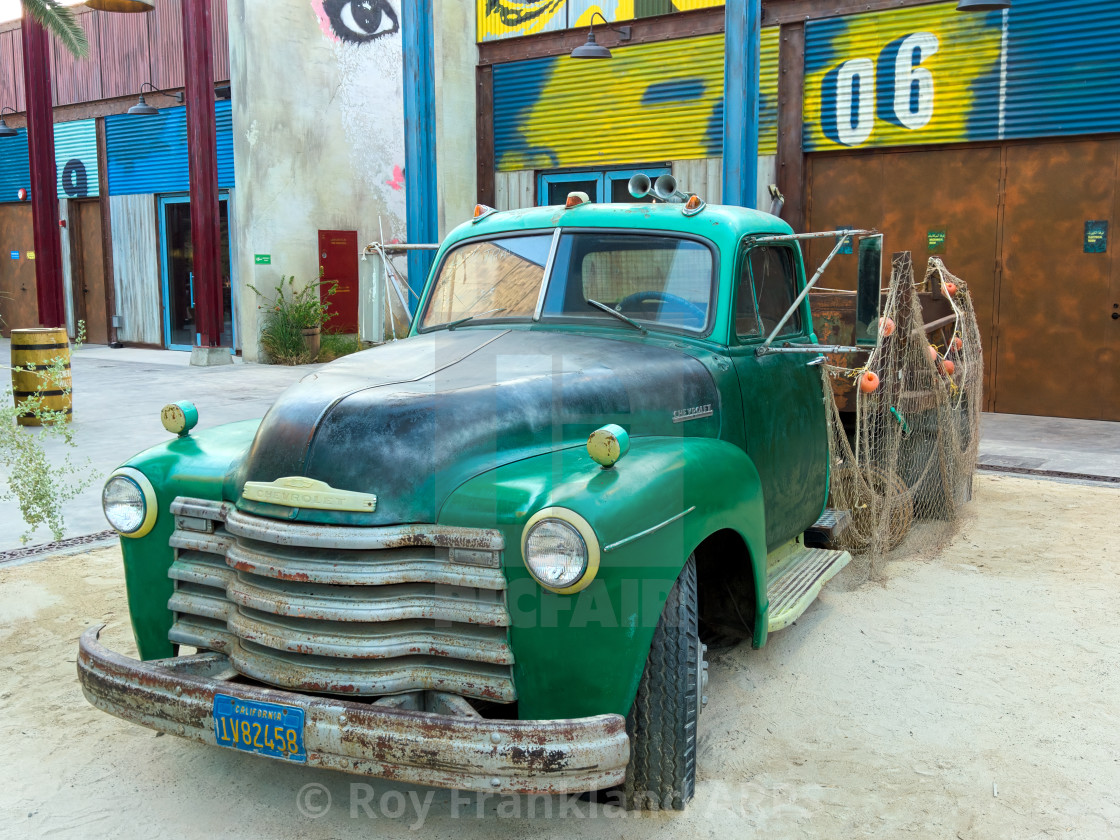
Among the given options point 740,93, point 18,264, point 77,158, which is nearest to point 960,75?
point 740,93

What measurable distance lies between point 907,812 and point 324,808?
1816 millimetres

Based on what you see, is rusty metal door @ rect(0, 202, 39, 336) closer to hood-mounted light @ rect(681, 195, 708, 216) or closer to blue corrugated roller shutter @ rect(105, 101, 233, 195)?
blue corrugated roller shutter @ rect(105, 101, 233, 195)

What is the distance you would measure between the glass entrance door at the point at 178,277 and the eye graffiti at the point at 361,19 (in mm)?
4174

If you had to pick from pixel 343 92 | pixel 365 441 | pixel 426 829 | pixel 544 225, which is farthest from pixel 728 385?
pixel 343 92

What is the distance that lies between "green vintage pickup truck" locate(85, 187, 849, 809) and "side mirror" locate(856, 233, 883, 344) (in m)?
1.02

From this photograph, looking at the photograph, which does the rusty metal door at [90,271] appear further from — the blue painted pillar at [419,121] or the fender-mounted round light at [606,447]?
the fender-mounted round light at [606,447]

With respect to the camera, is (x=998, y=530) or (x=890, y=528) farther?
(x=998, y=530)

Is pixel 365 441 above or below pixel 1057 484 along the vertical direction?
above

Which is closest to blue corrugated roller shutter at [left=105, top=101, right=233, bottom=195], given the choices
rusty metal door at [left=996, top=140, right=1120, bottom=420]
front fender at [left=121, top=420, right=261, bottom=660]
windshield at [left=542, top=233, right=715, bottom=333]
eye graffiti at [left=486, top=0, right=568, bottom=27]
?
eye graffiti at [left=486, top=0, right=568, bottom=27]

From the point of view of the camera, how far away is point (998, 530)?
6.54m

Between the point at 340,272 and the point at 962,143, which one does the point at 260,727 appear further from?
the point at 340,272

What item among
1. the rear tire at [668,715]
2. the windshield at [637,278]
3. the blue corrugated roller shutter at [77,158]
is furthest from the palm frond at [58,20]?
the rear tire at [668,715]

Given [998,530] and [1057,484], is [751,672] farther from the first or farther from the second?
[1057,484]

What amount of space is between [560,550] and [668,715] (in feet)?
2.20
